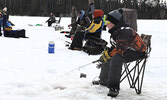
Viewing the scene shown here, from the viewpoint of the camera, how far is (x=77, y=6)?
5659 centimetres

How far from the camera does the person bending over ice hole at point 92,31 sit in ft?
20.9

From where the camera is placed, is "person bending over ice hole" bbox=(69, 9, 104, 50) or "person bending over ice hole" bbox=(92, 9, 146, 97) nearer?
"person bending over ice hole" bbox=(92, 9, 146, 97)

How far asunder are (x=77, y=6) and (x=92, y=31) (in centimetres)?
5115

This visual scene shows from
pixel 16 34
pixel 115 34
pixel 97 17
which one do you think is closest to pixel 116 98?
pixel 115 34

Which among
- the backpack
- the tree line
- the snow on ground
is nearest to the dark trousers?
the snow on ground

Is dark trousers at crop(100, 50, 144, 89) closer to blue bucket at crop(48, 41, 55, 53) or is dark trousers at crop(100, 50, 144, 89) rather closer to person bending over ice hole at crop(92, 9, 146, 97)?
person bending over ice hole at crop(92, 9, 146, 97)

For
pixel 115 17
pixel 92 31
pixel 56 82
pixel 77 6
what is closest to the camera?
pixel 115 17

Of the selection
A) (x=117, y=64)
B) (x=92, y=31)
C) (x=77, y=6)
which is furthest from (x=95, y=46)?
(x=77, y=6)

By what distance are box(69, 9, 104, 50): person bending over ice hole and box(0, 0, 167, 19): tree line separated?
43.5 metres

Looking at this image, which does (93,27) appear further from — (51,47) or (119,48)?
(119,48)

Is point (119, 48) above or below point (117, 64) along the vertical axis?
above

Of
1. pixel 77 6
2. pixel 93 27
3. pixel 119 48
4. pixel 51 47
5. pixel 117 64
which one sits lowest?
pixel 51 47

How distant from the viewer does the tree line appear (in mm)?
51156

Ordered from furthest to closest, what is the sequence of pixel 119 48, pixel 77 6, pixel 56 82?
pixel 77 6 < pixel 56 82 < pixel 119 48
